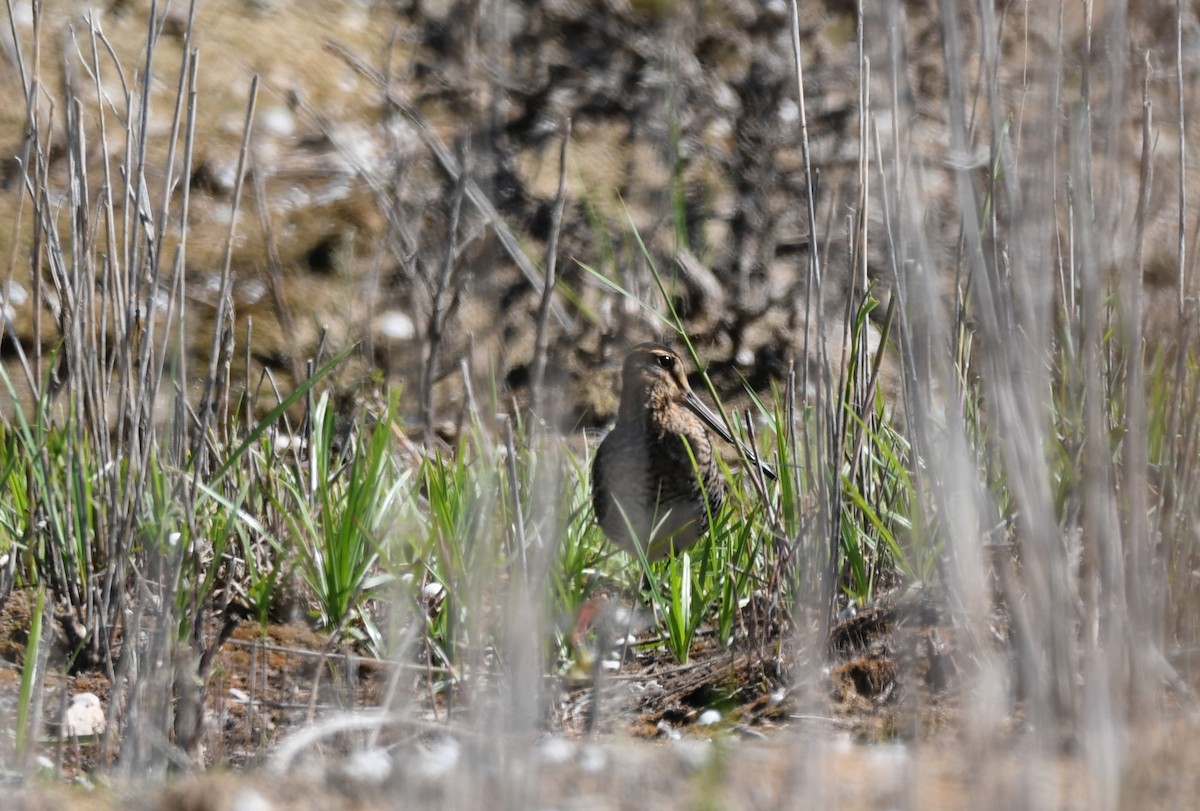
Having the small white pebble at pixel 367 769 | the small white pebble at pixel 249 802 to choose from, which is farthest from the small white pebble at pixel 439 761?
the small white pebble at pixel 249 802

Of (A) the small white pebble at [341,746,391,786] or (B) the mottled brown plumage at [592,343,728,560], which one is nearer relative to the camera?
(A) the small white pebble at [341,746,391,786]

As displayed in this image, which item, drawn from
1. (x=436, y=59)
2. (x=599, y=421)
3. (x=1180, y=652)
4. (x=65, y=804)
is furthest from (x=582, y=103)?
(x=65, y=804)

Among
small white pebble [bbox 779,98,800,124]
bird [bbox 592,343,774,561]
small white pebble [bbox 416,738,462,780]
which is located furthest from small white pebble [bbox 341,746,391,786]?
small white pebble [bbox 779,98,800,124]

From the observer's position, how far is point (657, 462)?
11.5 feet

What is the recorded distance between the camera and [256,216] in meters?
4.68

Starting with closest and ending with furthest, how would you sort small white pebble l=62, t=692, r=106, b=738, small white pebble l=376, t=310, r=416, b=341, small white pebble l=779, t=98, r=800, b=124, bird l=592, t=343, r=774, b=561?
small white pebble l=62, t=692, r=106, b=738, bird l=592, t=343, r=774, b=561, small white pebble l=376, t=310, r=416, b=341, small white pebble l=779, t=98, r=800, b=124

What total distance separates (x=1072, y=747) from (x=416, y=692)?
1293mm

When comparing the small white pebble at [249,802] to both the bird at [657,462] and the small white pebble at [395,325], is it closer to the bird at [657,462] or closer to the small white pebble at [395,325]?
the bird at [657,462]

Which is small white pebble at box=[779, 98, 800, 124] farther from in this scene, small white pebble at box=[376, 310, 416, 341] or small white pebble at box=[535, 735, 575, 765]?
small white pebble at box=[535, 735, 575, 765]

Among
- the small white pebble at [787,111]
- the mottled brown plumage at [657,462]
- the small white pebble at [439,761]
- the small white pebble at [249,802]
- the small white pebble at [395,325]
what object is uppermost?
the small white pebble at [787,111]

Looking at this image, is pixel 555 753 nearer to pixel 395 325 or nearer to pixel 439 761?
pixel 439 761

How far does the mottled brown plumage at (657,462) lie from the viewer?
329 centimetres

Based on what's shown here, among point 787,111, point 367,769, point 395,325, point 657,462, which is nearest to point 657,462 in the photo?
point 657,462

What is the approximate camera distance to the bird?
129 inches
